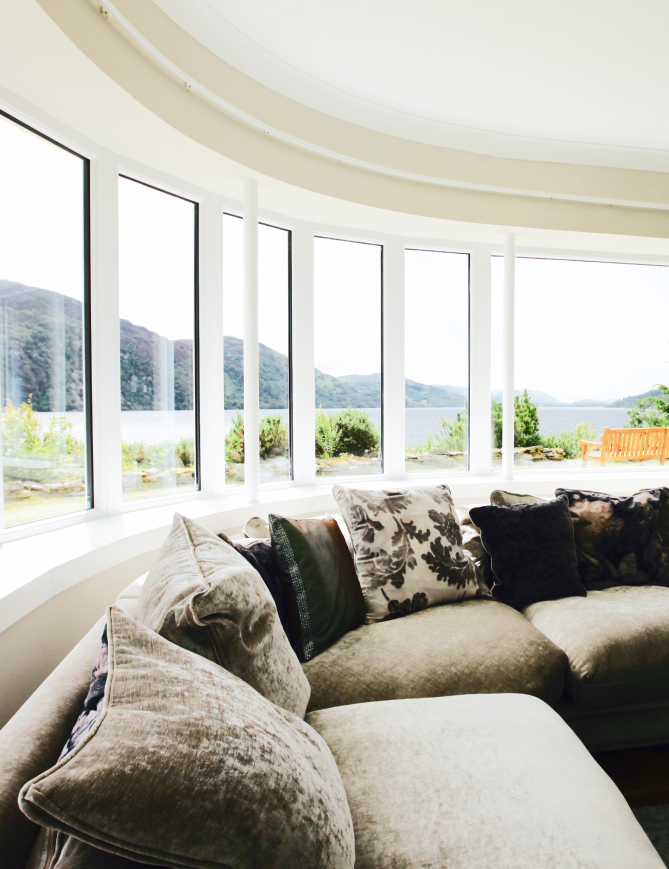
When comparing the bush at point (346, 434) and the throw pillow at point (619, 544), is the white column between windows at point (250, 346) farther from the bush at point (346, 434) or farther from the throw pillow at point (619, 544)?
the throw pillow at point (619, 544)

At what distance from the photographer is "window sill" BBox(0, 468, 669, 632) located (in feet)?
5.82

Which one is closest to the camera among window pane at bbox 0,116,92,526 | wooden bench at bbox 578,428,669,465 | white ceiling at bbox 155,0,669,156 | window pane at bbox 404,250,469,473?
window pane at bbox 0,116,92,526

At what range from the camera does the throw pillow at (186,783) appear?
0.51 meters

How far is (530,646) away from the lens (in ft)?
5.78

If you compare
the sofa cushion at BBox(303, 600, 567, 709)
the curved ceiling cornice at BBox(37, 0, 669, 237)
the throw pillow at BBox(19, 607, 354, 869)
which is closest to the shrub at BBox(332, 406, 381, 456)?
the curved ceiling cornice at BBox(37, 0, 669, 237)

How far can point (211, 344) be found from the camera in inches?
128

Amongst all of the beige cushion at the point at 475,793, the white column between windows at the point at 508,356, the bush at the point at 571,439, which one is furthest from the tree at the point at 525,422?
the beige cushion at the point at 475,793

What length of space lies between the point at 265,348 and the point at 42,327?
1.62m

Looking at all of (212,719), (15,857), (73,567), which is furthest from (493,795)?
(73,567)

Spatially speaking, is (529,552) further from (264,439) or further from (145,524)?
(264,439)

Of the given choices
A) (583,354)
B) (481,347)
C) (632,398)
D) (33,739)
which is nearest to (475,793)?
(33,739)

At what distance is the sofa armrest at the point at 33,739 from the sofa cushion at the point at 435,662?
749mm

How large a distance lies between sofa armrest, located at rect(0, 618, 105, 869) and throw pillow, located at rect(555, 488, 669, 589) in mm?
2163

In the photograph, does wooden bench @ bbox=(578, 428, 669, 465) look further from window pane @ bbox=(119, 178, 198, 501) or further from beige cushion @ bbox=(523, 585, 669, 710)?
window pane @ bbox=(119, 178, 198, 501)
